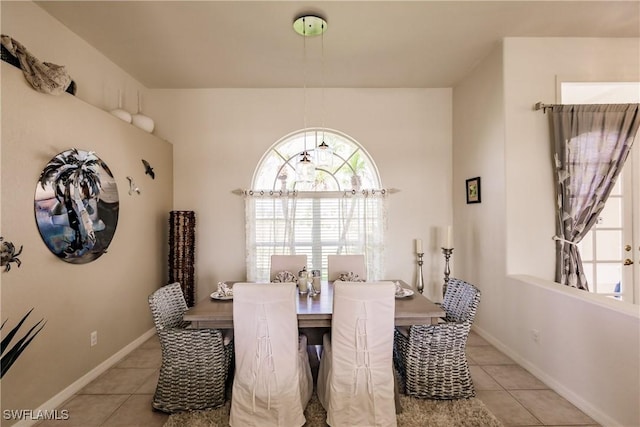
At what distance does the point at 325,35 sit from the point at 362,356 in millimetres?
2707

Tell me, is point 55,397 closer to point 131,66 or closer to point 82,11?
point 82,11

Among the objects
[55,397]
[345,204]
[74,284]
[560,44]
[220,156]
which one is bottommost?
[55,397]

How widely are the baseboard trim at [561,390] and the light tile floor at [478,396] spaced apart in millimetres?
35

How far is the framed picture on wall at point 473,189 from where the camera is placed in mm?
3414

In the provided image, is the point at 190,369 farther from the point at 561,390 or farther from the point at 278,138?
the point at 278,138

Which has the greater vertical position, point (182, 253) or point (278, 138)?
point (278, 138)

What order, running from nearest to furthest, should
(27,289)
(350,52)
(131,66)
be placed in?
(27,289), (350,52), (131,66)

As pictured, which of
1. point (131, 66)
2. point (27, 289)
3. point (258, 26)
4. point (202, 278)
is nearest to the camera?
point (27, 289)

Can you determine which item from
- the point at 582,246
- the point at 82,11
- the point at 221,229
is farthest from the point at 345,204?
the point at 82,11

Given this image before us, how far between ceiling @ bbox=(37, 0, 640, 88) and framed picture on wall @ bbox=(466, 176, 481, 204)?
1.30m

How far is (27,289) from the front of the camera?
2.05 meters

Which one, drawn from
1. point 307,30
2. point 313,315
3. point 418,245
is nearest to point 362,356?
point 313,315

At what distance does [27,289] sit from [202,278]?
203cm

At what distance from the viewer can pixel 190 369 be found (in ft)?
7.02
